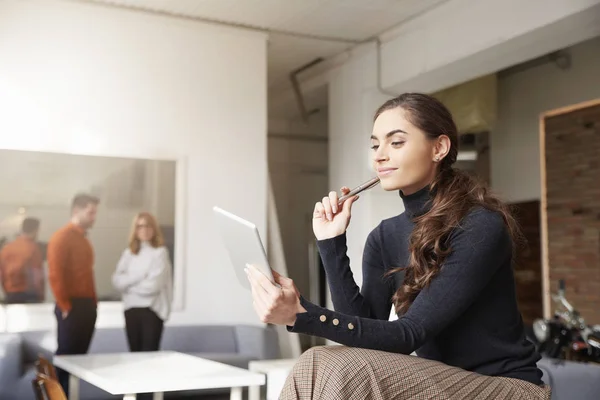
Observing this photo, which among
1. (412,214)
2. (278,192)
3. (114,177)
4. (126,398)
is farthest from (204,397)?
(278,192)

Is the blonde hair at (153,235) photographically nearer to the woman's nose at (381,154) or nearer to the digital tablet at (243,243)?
the digital tablet at (243,243)

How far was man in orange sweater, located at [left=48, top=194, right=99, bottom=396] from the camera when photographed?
5379 millimetres

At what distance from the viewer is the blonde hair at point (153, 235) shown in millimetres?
5789

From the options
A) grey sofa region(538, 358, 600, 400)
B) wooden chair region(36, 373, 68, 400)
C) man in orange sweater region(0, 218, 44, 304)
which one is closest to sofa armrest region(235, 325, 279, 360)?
man in orange sweater region(0, 218, 44, 304)

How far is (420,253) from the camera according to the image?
68.6 inches

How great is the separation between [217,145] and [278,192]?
3481 millimetres

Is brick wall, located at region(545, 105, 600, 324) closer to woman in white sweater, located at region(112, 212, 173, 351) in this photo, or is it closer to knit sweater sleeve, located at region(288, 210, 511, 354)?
woman in white sweater, located at region(112, 212, 173, 351)

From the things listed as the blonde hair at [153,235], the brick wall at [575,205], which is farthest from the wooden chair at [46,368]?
the brick wall at [575,205]

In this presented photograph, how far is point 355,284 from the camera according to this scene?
193cm

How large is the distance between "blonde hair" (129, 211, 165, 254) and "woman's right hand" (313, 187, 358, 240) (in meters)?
4.07

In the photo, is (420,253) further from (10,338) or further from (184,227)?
(184,227)

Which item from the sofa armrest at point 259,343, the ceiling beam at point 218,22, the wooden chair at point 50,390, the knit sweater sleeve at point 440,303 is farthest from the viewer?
the ceiling beam at point 218,22

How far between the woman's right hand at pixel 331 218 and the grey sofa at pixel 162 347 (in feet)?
11.0

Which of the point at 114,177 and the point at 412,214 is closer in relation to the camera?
the point at 412,214
